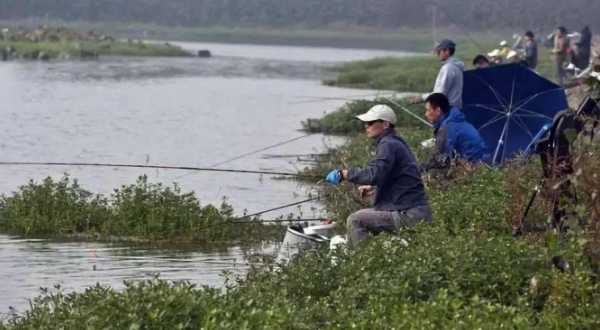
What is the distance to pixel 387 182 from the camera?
1012 cm

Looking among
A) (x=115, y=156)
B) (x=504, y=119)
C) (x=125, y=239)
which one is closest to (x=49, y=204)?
(x=125, y=239)

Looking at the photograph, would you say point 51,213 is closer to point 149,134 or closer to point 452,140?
point 452,140

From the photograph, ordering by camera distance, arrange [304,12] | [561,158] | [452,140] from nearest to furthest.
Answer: [561,158], [452,140], [304,12]

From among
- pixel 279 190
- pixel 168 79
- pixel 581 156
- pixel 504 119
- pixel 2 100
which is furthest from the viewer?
pixel 168 79

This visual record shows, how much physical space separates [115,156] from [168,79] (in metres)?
20.1

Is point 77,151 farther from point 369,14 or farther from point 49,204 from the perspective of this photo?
point 369,14

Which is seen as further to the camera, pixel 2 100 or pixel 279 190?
pixel 2 100

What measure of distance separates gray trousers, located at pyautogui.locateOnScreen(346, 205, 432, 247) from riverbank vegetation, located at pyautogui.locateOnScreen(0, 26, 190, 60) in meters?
44.2

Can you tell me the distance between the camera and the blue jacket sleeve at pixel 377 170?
993cm

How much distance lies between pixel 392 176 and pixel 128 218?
12.9 feet

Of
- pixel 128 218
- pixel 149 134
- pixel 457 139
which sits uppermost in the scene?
pixel 457 139

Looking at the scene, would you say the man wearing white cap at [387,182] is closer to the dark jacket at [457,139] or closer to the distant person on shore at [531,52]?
the dark jacket at [457,139]

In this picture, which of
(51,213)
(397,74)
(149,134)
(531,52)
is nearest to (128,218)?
(51,213)

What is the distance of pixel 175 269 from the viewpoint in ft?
39.0
